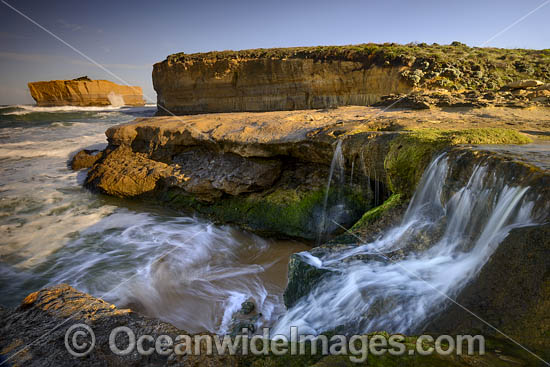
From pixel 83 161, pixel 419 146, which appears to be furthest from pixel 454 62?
pixel 83 161

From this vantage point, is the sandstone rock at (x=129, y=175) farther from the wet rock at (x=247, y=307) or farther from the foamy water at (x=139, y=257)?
the wet rock at (x=247, y=307)

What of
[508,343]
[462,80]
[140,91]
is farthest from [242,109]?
[140,91]

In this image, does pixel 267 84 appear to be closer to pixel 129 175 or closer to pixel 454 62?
pixel 454 62

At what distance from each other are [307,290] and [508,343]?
6.02 ft

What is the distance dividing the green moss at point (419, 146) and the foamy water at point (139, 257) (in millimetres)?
2305

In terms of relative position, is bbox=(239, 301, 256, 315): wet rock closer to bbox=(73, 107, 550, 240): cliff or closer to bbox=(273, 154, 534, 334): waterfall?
bbox=(273, 154, 534, 334): waterfall

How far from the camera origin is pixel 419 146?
13.1 feet

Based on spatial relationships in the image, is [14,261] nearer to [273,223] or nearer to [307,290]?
[273,223]

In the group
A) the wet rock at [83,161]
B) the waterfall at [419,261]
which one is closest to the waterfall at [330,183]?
the waterfall at [419,261]

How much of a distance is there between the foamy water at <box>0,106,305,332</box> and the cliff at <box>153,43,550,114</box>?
665cm

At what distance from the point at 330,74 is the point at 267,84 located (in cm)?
292

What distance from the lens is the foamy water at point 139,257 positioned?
4.32 metres

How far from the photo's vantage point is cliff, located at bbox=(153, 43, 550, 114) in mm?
8820

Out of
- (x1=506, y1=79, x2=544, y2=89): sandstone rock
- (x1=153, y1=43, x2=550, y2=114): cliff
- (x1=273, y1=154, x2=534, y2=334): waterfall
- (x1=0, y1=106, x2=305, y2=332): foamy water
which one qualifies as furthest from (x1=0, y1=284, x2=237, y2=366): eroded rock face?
(x1=506, y1=79, x2=544, y2=89): sandstone rock
